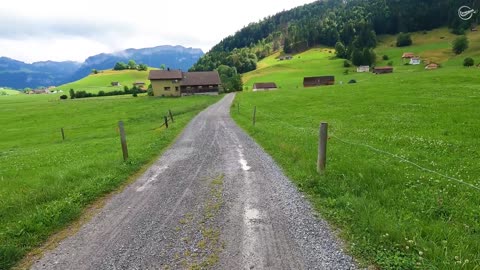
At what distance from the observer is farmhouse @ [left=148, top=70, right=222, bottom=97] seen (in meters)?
103

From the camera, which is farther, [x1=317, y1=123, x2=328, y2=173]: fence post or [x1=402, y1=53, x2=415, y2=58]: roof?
[x1=402, y1=53, x2=415, y2=58]: roof

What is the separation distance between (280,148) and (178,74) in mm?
97183

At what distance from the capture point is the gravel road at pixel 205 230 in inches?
224

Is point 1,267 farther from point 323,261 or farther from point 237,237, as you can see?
point 323,261

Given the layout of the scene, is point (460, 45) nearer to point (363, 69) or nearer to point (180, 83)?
point (363, 69)

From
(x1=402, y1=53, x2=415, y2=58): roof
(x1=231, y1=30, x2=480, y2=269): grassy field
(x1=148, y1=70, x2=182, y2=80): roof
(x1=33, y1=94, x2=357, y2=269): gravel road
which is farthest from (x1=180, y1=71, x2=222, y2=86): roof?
(x1=33, y1=94, x2=357, y2=269): gravel road

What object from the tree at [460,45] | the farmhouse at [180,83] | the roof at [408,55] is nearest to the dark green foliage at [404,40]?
the roof at [408,55]

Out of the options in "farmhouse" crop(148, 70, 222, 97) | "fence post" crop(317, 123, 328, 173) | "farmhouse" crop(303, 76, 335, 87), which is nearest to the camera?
"fence post" crop(317, 123, 328, 173)

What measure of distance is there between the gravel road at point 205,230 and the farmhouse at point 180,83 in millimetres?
96639

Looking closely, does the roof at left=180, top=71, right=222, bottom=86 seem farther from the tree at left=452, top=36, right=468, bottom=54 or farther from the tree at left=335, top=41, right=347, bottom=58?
the tree at left=452, top=36, right=468, bottom=54

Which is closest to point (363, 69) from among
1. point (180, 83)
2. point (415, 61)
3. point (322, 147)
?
point (415, 61)

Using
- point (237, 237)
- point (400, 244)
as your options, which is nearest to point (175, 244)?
point (237, 237)

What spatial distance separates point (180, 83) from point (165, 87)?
5608 mm

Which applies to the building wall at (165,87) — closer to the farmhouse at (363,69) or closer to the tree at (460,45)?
the farmhouse at (363,69)
